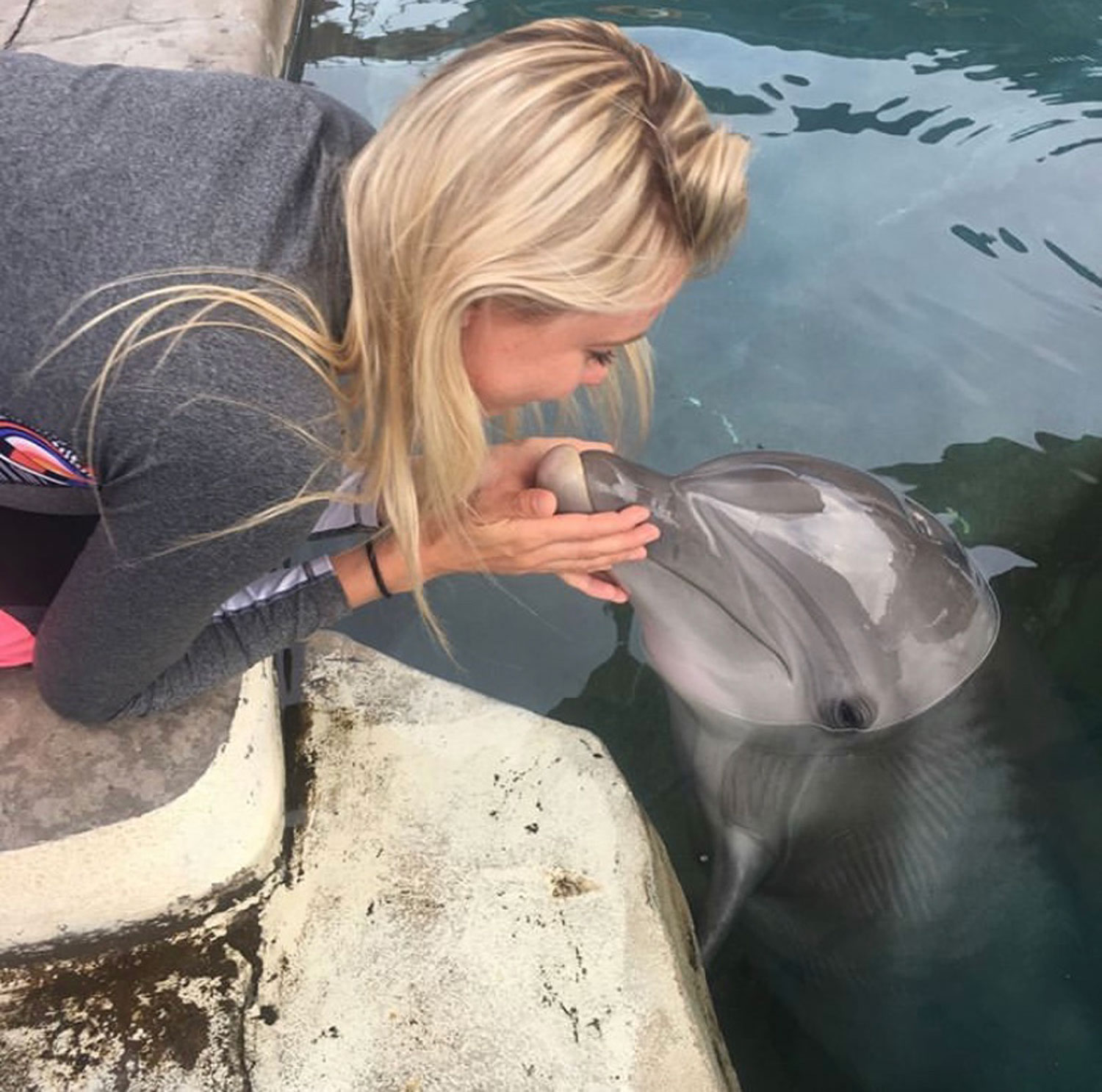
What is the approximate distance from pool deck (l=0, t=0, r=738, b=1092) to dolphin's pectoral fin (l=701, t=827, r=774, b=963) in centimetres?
17

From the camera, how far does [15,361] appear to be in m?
1.85

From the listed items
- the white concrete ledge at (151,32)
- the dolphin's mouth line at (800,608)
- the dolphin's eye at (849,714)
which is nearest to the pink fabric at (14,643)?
the dolphin's mouth line at (800,608)

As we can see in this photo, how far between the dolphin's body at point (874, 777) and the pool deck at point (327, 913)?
48 cm

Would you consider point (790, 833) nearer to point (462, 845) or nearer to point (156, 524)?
point (462, 845)

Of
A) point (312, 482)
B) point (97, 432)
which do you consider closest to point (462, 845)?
point (312, 482)

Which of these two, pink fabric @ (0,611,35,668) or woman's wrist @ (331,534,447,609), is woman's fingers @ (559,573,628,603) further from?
pink fabric @ (0,611,35,668)

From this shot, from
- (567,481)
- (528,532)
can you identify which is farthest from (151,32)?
(528,532)

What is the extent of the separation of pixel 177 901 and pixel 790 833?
1.74 metres

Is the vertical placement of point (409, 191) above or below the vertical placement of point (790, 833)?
above

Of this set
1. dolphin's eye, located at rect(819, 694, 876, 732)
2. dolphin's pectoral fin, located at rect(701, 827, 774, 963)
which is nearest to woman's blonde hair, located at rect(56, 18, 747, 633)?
dolphin's eye, located at rect(819, 694, 876, 732)

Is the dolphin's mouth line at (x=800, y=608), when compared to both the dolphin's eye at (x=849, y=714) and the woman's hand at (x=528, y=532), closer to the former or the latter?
the dolphin's eye at (x=849, y=714)

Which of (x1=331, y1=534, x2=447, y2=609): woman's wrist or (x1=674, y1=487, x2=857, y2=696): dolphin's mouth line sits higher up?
(x1=331, y1=534, x2=447, y2=609): woman's wrist

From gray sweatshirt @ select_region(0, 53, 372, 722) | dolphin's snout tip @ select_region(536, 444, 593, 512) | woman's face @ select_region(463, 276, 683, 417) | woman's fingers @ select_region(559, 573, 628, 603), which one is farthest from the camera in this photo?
woman's fingers @ select_region(559, 573, 628, 603)

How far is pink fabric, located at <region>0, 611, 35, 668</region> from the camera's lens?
2.62 meters
